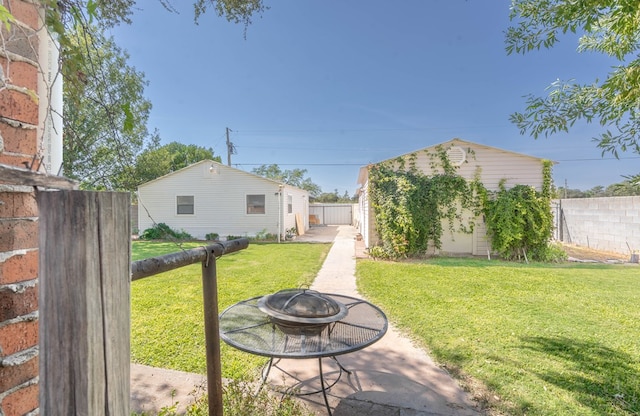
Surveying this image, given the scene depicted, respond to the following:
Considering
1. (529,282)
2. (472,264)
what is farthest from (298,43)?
(529,282)

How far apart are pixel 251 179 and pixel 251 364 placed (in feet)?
40.1

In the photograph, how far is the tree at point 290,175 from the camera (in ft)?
126

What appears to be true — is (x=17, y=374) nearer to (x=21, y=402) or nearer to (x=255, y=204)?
(x=21, y=402)

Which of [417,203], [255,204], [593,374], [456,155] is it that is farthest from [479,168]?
[255,204]

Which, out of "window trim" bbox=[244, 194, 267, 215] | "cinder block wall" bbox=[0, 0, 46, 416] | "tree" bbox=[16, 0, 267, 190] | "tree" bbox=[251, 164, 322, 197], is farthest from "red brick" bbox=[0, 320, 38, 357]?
"tree" bbox=[251, 164, 322, 197]

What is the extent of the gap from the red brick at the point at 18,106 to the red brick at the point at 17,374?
677 mm

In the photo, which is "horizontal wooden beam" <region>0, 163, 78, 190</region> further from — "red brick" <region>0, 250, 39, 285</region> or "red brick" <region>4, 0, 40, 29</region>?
"red brick" <region>4, 0, 40, 29</region>

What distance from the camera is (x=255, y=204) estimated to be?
1470cm

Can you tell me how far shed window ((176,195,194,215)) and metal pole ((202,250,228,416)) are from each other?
14494 millimetres

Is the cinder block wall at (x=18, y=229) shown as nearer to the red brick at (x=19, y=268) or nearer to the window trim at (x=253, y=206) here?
the red brick at (x=19, y=268)

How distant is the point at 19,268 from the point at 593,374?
442 centimetres

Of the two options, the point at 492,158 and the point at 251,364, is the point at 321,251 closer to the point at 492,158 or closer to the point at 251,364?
the point at 492,158

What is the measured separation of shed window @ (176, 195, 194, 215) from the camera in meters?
14.9

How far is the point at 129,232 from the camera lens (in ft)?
1.91
